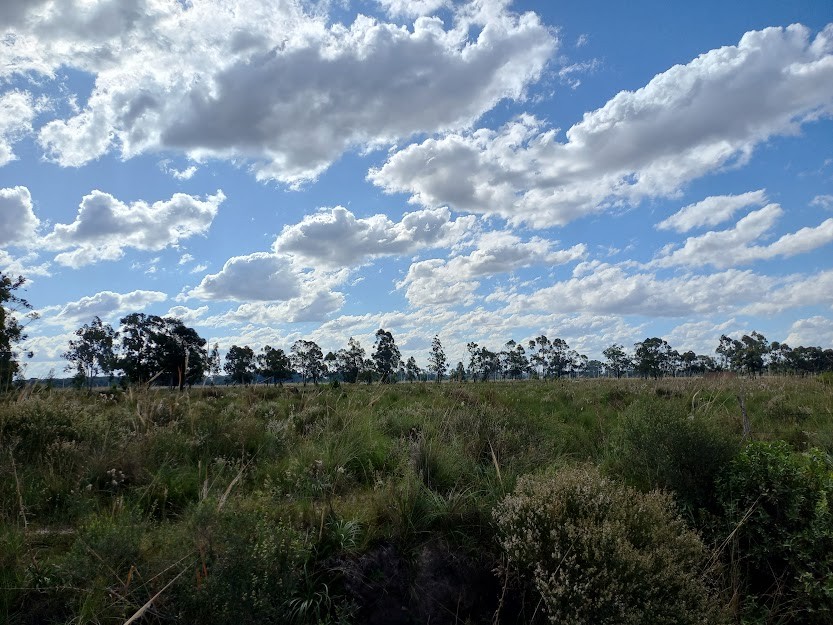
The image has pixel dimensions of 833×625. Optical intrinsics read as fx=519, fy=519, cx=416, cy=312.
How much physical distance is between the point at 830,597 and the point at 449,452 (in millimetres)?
3521

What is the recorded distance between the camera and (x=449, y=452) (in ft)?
19.7

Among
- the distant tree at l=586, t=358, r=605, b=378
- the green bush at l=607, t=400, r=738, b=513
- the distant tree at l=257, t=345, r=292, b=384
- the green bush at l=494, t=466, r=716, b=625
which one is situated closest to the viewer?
the green bush at l=494, t=466, r=716, b=625

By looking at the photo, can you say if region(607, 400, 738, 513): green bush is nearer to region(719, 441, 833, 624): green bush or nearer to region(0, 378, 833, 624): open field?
region(0, 378, 833, 624): open field

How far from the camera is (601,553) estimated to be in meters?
3.80

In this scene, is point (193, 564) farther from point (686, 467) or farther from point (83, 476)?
point (686, 467)

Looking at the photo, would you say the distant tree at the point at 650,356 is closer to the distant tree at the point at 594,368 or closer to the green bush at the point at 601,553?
the distant tree at the point at 594,368

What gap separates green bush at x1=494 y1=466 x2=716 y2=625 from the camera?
3.60 meters

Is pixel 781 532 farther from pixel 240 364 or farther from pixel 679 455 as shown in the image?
pixel 240 364

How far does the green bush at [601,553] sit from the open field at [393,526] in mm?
21

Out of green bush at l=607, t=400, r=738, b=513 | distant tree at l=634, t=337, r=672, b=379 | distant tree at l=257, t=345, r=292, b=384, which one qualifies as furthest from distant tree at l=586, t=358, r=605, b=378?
green bush at l=607, t=400, r=738, b=513

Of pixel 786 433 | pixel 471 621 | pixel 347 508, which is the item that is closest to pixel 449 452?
pixel 347 508

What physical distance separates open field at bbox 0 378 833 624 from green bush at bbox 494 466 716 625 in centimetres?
2

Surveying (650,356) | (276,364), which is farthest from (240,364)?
(650,356)

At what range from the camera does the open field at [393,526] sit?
3631 mm
